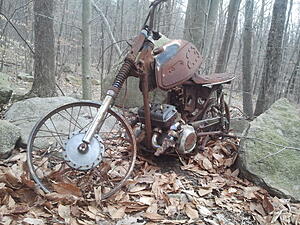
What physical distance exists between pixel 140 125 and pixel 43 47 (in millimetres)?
2818

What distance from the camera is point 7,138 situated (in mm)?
2805

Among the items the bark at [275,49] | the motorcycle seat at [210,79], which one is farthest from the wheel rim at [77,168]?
the bark at [275,49]

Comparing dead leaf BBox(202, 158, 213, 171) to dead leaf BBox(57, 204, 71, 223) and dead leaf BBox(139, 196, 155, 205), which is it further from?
dead leaf BBox(57, 204, 71, 223)

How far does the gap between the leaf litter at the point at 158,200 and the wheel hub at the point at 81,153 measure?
20 centimetres

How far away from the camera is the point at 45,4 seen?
4.86 m

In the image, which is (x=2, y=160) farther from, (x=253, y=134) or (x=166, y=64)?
(x=253, y=134)

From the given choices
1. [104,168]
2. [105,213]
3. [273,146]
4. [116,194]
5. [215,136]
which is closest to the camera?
[105,213]

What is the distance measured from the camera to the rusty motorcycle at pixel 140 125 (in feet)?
7.32

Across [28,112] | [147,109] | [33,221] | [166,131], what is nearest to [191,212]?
[166,131]

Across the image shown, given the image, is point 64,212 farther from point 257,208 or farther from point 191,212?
point 257,208

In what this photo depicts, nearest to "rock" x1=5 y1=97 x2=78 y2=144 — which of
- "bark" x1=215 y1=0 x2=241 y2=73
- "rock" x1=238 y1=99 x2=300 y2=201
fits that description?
"rock" x1=238 y1=99 x2=300 y2=201

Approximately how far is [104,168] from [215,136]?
1.59 metres

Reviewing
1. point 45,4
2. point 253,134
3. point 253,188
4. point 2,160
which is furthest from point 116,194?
point 45,4

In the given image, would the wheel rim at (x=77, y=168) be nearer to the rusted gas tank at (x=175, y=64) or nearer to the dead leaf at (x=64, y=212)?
the dead leaf at (x=64, y=212)
